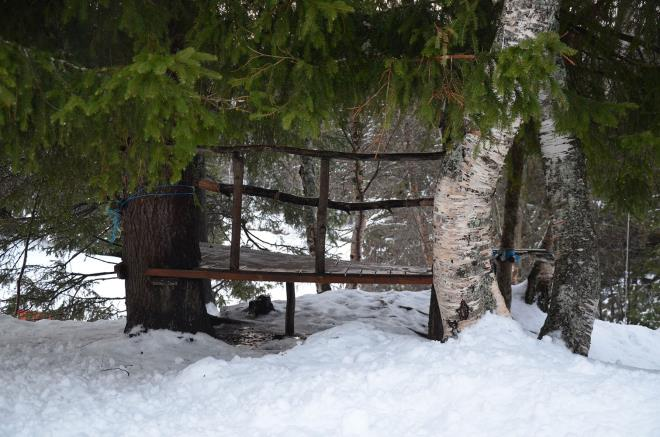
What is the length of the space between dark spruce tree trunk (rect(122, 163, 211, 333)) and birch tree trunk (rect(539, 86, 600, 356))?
382cm

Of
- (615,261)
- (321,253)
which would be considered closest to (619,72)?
(321,253)

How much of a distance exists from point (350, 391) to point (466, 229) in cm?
162

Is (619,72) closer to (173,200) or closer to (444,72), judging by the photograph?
(444,72)

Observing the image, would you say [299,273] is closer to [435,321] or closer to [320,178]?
[320,178]

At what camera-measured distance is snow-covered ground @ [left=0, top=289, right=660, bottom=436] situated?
3.36 m

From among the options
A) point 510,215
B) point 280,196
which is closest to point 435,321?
Answer: point 280,196

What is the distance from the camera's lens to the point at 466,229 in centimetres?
463

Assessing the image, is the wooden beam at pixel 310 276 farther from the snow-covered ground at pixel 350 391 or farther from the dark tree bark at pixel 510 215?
the dark tree bark at pixel 510 215

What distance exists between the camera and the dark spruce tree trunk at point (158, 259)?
6473 mm

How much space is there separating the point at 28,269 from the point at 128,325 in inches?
203

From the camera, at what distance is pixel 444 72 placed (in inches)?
168

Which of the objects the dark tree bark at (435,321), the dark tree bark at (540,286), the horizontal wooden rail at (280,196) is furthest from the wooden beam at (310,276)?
the dark tree bark at (540,286)

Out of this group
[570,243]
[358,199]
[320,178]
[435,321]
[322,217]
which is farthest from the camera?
[358,199]

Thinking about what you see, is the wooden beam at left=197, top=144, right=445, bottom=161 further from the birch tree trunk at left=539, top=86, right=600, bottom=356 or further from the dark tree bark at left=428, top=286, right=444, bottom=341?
the dark tree bark at left=428, top=286, right=444, bottom=341
